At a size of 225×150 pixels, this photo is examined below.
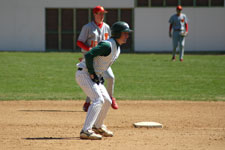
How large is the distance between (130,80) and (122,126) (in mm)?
7365

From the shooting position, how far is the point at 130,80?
Answer: 55.8 ft

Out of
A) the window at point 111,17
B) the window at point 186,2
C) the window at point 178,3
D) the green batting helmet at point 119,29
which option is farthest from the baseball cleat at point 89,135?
the window at point 186,2

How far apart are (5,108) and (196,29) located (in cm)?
2279

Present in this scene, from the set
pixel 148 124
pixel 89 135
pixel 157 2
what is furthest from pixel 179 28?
pixel 89 135

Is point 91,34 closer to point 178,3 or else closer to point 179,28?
point 179,28

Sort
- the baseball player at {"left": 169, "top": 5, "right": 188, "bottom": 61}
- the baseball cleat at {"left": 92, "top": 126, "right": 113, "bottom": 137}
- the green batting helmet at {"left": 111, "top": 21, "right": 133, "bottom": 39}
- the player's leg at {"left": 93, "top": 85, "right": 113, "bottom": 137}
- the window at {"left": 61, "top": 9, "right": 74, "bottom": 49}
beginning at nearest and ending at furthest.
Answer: the green batting helmet at {"left": 111, "top": 21, "right": 133, "bottom": 39} → the player's leg at {"left": 93, "top": 85, "right": 113, "bottom": 137} → the baseball cleat at {"left": 92, "top": 126, "right": 113, "bottom": 137} → the baseball player at {"left": 169, "top": 5, "right": 188, "bottom": 61} → the window at {"left": 61, "top": 9, "right": 74, "bottom": 49}

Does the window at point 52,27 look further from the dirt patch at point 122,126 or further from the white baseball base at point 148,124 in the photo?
the white baseball base at point 148,124

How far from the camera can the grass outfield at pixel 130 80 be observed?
46.5 ft

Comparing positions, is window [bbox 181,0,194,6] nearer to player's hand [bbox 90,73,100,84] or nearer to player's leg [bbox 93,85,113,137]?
player's leg [bbox 93,85,113,137]

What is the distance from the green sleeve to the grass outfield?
5.82m

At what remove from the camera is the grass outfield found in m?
14.2

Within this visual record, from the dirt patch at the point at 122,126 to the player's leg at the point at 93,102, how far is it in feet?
0.46

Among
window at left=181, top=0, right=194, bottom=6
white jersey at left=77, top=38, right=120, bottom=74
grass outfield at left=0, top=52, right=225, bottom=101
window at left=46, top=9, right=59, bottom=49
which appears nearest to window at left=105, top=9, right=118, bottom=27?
window at left=46, top=9, right=59, bottom=49

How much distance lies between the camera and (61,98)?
1352 cm
